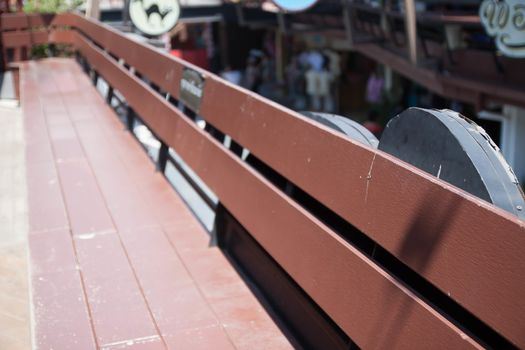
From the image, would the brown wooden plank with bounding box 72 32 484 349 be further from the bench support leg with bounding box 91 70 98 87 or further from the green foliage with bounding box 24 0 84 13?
the green foliage with bounding box 24 0 84 13

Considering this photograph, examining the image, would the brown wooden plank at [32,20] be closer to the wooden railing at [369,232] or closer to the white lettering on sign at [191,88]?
the white lettering on sign at [191,88]

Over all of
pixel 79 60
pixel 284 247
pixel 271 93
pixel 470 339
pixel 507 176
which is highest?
pixel 507 176

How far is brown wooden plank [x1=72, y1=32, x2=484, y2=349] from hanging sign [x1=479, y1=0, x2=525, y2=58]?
257 inches

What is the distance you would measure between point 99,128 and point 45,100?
197 centimetres

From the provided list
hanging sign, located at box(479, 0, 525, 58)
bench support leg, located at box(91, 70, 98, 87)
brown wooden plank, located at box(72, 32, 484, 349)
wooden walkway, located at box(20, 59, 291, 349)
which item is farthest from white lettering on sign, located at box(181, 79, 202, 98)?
hanging sign, located at box(479, 0, 525, 58)

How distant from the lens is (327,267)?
258cm

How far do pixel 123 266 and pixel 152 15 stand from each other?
8.05 m

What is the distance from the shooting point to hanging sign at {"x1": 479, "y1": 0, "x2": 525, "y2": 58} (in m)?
9.62

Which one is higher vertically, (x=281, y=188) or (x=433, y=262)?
(x=433, y=262)

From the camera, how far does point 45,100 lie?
8797mm

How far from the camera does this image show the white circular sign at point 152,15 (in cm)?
1111

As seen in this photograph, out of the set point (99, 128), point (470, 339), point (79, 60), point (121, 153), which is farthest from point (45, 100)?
point (470, 339)

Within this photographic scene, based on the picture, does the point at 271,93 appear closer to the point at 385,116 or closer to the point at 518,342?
the point at 385,116

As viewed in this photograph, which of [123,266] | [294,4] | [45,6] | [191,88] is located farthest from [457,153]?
[45,6]
